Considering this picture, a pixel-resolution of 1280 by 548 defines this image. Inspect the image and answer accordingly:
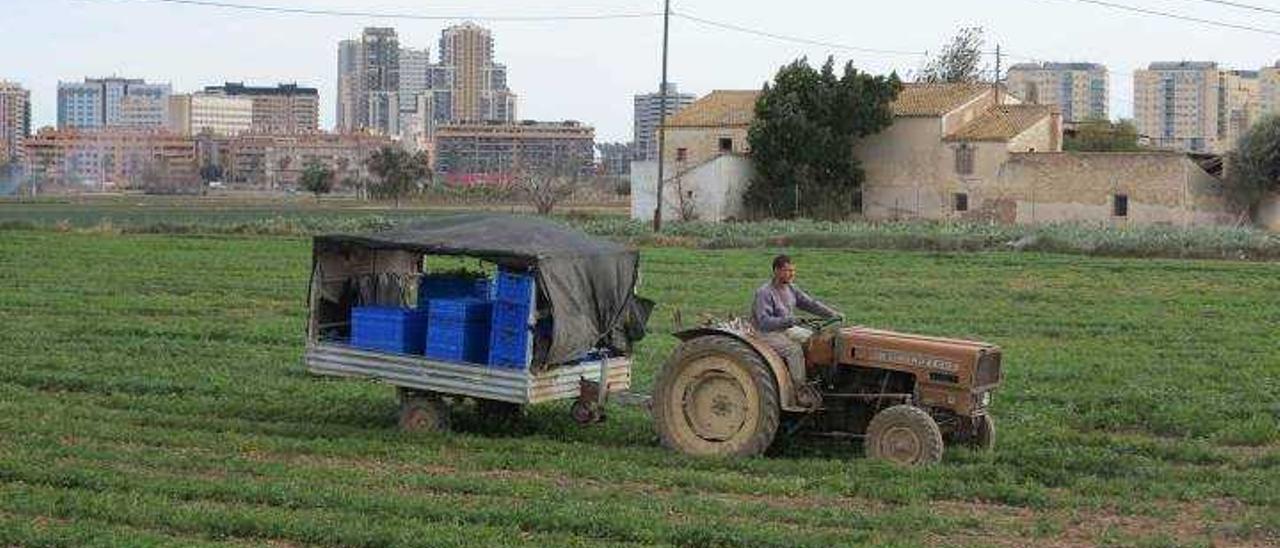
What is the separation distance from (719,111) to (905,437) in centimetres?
6161

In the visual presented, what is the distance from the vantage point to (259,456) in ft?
45.9

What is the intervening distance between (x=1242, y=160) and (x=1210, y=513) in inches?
2090

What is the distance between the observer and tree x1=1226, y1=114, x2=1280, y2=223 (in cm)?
6084

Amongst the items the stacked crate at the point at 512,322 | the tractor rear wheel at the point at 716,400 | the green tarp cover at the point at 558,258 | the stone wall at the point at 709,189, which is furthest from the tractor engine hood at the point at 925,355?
the stone wall at the point at 709,189

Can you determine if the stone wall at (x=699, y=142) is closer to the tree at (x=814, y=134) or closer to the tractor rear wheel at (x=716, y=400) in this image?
the tree at (x=814, y=134)

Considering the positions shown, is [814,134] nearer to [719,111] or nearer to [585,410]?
[719,111]

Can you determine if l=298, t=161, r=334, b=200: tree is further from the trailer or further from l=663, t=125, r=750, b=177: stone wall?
the trailer

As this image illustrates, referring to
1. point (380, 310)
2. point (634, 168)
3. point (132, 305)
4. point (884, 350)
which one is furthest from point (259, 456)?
point (634, 168)

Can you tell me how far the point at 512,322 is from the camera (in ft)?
48.8

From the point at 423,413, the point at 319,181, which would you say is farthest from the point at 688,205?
the point at 319,181

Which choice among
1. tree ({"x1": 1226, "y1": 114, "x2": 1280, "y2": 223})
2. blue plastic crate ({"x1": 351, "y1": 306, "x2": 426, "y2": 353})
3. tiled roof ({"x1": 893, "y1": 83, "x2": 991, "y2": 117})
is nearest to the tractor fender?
blue plastic crate ({"x1": 351, "y1": 306, "x2": 426, "y2": 353})

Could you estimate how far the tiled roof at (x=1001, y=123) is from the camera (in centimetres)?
6488

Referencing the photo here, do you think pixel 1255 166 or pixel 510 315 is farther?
pixel 1255 166

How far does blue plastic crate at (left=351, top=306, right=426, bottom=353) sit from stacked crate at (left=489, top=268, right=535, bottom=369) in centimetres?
83
